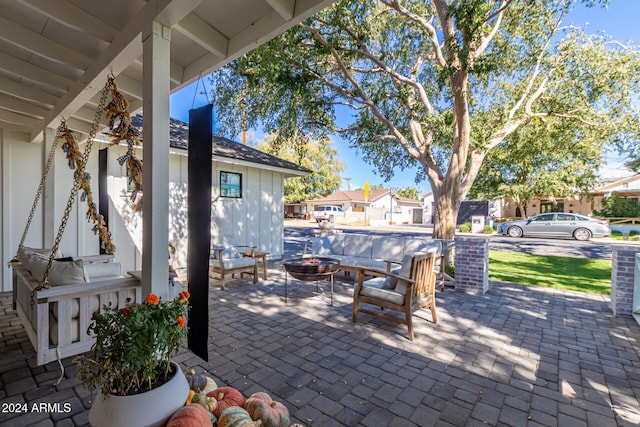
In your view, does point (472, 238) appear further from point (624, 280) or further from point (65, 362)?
point (65, 362)

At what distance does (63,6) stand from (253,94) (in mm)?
5315

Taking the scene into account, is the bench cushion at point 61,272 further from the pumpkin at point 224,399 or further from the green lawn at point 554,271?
the green lawn at point 554,271

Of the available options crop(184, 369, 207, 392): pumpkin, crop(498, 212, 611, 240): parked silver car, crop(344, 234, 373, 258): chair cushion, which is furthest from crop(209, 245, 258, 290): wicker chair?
crop(498, 212, 611, 240): parked silver car

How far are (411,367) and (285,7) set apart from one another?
128 inches

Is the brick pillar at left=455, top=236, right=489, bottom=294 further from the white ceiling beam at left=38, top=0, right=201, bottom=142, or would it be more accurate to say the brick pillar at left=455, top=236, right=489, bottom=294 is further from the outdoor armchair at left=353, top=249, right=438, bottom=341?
the white ceiling beam at left=38, top=0, right=201, bottom=142

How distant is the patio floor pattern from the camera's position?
2281 millimetres

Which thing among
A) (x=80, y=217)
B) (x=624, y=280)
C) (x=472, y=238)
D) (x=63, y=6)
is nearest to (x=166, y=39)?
(x=63, y=6)

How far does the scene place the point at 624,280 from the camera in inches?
176

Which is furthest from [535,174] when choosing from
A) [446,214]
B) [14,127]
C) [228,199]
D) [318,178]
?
[14,127]

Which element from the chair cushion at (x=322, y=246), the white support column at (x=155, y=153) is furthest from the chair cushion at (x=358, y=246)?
the white support column at (x=155, y=153)

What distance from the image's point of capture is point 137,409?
145 centimetres

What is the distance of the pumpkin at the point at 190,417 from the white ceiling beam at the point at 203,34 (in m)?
2.54

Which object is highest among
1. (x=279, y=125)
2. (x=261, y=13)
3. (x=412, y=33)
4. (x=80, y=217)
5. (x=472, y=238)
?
(x=412, y=33)

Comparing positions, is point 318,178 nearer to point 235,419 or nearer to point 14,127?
point 14,127
